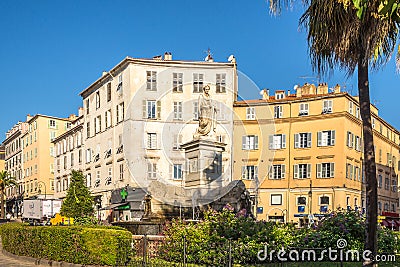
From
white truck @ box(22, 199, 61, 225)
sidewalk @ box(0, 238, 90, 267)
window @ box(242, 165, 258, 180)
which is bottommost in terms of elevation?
white truck @ box(22, 199, 61, 225)

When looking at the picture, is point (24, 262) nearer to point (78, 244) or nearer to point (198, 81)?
point (78, 244)

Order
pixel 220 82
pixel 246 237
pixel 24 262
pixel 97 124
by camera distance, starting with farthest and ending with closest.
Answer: pixel 97 124 < pixel 220 82 < pixel 24 262 < pixel 246 237

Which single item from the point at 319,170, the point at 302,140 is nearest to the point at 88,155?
the point at 302,140

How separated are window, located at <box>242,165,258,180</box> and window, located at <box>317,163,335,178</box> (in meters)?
7.14

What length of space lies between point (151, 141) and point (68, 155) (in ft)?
78.6

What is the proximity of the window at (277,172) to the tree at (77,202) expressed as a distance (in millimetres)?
21032

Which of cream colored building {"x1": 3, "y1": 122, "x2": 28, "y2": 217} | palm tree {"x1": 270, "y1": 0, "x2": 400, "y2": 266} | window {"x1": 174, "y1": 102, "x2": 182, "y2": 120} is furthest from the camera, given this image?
cream colored building {"x1": 3, "y1": 122, "x2": 28, "y2": 217}

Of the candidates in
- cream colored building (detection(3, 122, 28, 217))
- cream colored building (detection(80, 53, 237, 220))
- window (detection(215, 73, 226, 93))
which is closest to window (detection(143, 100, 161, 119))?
cream colored building (detection(80, 53, 237, 220))

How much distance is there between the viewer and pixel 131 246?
14.2m

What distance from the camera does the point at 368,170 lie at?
937cm

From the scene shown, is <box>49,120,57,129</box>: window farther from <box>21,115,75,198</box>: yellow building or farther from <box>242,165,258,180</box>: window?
<box>242,165,258,180</box>: window

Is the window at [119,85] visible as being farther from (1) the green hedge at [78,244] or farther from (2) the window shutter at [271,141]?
(1) the green hedge at [78,244]

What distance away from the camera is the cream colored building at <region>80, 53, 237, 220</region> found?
164ft

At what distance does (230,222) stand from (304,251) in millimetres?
2532
